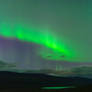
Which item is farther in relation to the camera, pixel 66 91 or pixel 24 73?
pixel 24 73

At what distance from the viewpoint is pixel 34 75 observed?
708cm

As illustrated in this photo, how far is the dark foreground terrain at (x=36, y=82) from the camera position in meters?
5.95

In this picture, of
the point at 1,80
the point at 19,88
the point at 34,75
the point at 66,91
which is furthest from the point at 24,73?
the point at 66,91

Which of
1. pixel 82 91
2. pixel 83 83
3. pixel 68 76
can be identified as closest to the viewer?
pixel 82 91

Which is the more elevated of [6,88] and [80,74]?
[80,74]

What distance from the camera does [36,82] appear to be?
21.9 feet

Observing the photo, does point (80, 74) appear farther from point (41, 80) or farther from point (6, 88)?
point (6, 88)

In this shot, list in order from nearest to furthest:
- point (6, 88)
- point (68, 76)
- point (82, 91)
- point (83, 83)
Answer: point (6, 88), point (82, 91), point (83, 83), point (68, 76)

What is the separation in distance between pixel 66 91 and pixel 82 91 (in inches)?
25.0

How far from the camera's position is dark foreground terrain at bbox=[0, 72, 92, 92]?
5.95m

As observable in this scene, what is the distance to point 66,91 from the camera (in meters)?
5.98

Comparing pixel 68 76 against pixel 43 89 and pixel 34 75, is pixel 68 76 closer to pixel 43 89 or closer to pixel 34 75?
pixel 34 75

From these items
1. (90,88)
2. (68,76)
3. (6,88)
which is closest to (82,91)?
(90,88)

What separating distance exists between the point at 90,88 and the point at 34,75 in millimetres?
1942
